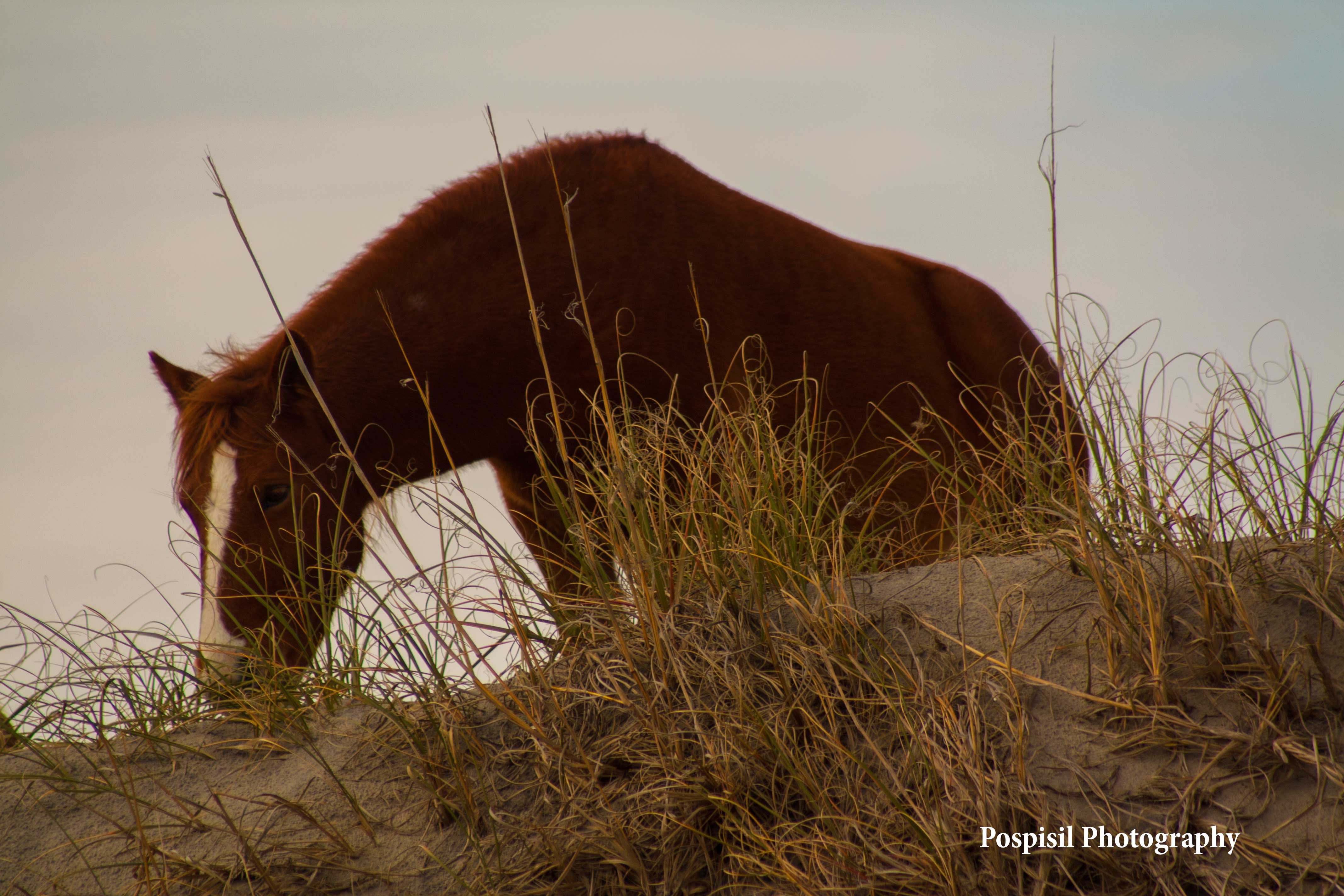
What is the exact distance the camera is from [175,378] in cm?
325

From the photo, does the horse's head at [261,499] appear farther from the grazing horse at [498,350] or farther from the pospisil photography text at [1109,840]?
the pospisil photography text at [1109,840]

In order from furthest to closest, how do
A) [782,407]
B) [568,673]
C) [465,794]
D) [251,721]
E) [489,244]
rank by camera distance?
[782,407]
[489,244]
[251,721]
[568,673]
[465,794]

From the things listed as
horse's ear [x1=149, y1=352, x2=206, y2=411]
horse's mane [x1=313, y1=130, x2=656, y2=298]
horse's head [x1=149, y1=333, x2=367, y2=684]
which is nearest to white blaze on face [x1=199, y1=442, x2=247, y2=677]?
horse's head [x1=149, y1=333, x2=367, y2=684]

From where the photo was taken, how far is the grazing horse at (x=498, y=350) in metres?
2.82

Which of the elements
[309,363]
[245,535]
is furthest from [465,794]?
[309,363]

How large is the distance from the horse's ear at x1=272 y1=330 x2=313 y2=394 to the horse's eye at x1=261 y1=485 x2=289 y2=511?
0.29 m

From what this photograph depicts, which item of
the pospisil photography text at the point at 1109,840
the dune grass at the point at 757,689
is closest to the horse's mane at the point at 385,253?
the dune grass at the point at 757,689

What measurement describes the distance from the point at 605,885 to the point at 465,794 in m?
0.32

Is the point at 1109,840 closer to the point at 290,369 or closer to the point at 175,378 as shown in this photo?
the point at 290,369

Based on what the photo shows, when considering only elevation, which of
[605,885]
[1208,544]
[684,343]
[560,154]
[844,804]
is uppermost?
[560,154]

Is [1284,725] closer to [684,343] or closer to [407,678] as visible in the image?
[407,678]

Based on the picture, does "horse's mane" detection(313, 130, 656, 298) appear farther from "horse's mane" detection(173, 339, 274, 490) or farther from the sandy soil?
the sandy soil

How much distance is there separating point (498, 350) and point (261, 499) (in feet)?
3.03

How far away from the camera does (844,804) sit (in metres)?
1.66
